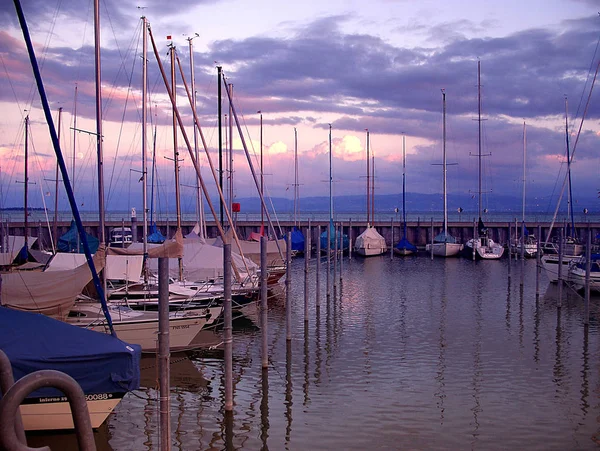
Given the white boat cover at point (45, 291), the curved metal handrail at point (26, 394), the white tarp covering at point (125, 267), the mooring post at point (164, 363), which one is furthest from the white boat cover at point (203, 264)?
the curved metal handrail at point (26, 394)

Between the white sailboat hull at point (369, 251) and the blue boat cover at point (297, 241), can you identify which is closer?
the blue boat cover at point (297, 241)

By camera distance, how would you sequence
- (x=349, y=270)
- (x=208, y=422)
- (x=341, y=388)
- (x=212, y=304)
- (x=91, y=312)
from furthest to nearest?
(x=349, y=270)
(x=212, y=304)
(x=91, y=312)
(x=341, y=388)
(x=208, y=422)

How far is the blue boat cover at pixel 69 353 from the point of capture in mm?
12188

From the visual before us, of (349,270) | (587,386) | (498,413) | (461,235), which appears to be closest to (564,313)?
(587,386)

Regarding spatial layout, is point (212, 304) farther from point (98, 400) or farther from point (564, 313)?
point (564, 313)

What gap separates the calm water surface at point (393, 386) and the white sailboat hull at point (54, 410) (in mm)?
1281

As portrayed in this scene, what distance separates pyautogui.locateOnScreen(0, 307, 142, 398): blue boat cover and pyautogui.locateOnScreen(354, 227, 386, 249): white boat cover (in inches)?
2097

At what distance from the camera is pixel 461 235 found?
74.7 meters

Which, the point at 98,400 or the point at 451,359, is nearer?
the point at 98,400

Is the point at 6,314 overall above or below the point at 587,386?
above

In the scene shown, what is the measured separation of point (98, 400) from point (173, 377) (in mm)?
6387

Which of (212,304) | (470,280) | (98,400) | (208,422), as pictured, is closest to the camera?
(98,400)

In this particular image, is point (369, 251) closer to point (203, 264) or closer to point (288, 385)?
point (203, 264)

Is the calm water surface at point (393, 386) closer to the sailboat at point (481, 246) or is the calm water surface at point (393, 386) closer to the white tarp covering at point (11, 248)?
the white tarp covering at point (11, 248)
